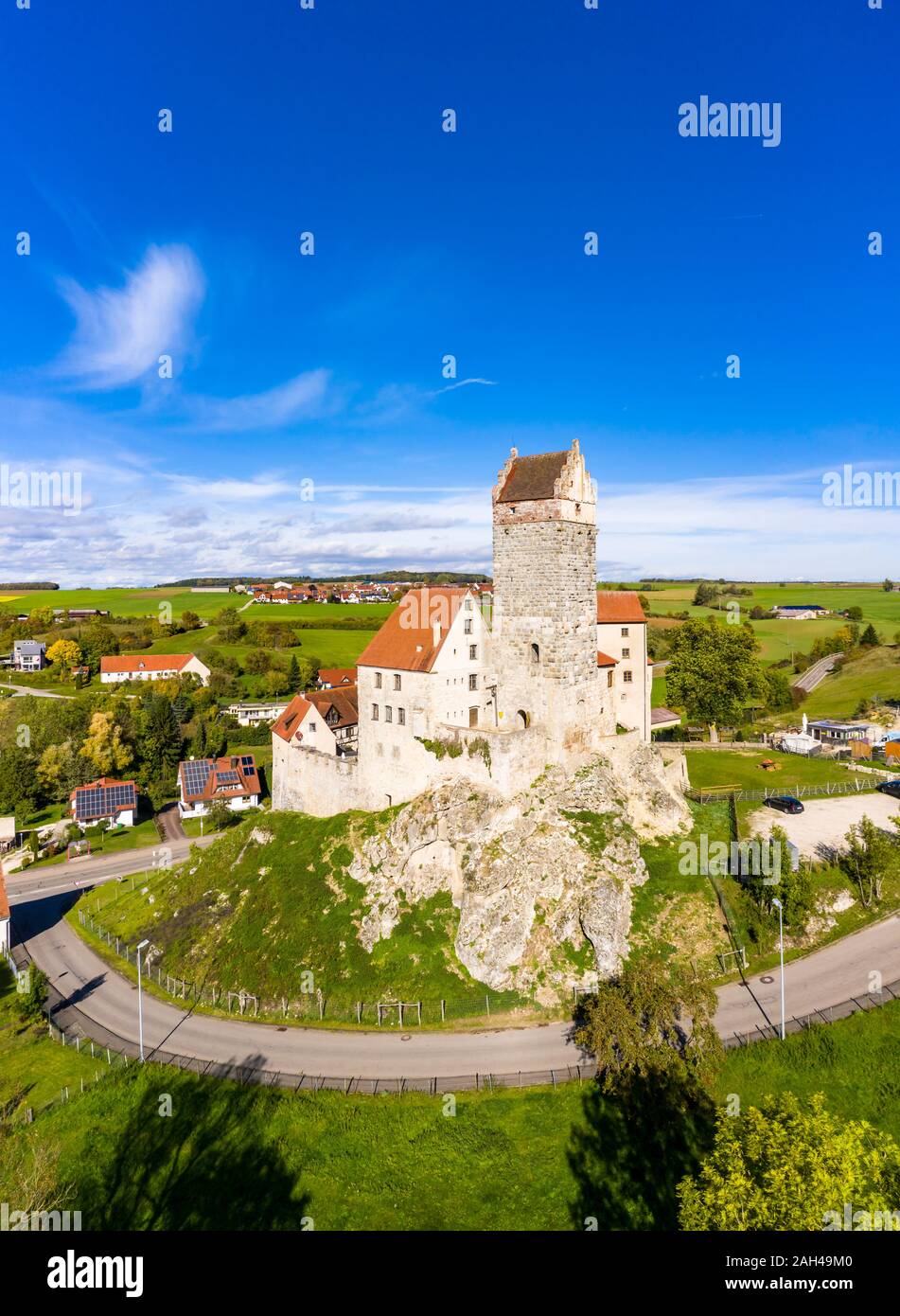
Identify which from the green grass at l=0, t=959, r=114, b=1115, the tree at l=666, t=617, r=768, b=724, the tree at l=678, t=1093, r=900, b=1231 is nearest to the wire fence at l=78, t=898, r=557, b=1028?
the green grass at l=0, t=959, r=114, b=1115

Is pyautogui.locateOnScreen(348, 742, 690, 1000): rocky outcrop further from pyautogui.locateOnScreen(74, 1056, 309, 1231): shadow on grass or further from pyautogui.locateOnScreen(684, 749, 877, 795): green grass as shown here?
pyautogui.locateOnScreen(684, 749, 877, 795): green grass

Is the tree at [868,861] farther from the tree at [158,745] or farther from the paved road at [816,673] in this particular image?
the tree at [158,745]

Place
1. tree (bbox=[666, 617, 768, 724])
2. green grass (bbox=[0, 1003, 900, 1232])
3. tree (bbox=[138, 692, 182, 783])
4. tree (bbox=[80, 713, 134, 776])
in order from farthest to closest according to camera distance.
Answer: tree (bbox=[138, 692, 182, 783])
tree (bbox=[80, 713, 134, 776])
tree (bbox=[666, 617, 768, 724])
green grass (bbox=[0, 1003, 900, 1232])

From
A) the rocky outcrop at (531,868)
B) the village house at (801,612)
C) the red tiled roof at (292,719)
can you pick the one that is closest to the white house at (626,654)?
the rocky outcrop at (531,868)

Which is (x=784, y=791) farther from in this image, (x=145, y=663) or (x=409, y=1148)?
(x=145, y=663)

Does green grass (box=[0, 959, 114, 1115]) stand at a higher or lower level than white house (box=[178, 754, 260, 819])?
lower
